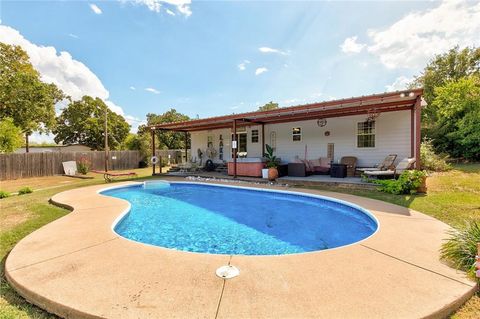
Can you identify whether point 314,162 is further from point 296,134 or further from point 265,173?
point 265,173

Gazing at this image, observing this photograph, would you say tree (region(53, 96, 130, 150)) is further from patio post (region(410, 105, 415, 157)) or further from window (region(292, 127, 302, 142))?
patio post (region(410, 105, 415, 157))

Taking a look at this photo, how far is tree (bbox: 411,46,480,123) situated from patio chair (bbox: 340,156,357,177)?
513 inches

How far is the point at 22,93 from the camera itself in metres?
17.5

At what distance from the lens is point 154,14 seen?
11828 millimetres

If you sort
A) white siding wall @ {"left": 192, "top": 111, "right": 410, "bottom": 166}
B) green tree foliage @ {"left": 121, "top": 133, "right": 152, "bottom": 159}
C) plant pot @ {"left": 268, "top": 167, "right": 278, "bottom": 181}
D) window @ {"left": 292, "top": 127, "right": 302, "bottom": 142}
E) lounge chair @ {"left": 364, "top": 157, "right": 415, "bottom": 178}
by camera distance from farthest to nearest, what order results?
green tree foliage @ {"left": 121, "top": 133, "right": 152, "bottom": 159} → window @ {"left": 292, "top": 127, "right": 302, "bottom": 142} → plant pot @ {"left": 268, "top": 167, "right": 278, "bottom": 181} → white siding wall @ {"left": 192, "top": 111, "right": 410, "bottom": 166} → lounge chair @ {"left": 364, "top": 157, "right": 415, "bottom": 178}

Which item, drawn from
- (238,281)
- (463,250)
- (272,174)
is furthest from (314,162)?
(238,281)

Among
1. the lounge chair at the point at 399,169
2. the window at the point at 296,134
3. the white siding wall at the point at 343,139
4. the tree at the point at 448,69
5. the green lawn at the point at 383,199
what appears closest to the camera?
the green lawn at the point at 383,199

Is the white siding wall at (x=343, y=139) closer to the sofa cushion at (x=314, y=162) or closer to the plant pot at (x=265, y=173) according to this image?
the sofa cushion at (x=314, y=162)

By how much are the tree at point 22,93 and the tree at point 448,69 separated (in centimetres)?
3104

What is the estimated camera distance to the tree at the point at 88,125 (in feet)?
105

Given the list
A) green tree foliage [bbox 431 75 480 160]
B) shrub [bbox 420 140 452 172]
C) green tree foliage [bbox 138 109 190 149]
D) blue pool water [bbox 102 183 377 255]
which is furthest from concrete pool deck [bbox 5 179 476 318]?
green tree foliage [bbox 138 109 190 149]

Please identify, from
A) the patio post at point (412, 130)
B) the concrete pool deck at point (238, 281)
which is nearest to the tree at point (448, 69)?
the patio post at point (412, 130)

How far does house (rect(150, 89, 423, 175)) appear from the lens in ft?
28.9

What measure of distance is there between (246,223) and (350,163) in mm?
6951
